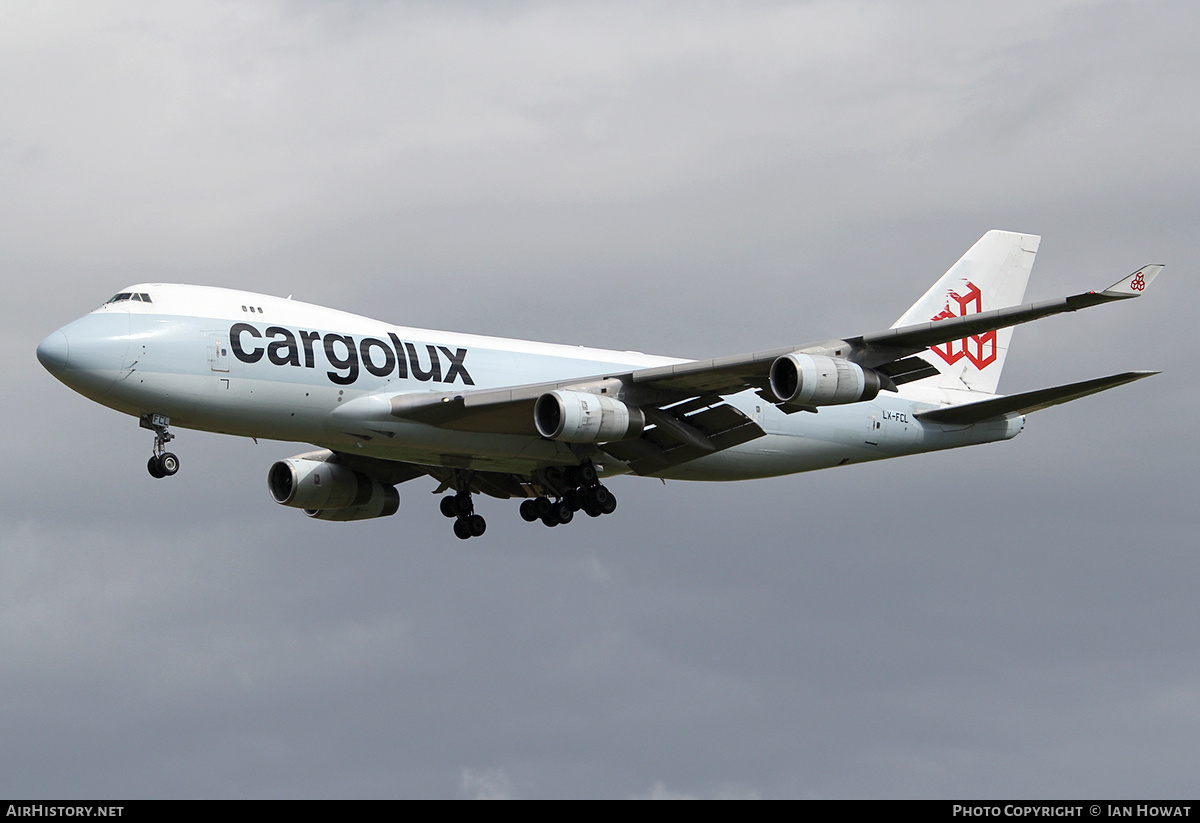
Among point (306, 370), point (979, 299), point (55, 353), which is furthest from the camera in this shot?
point (979, 299)

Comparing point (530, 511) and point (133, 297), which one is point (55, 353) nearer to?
point (133, 297)

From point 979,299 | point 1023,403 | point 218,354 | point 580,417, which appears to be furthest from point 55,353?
point 979,299

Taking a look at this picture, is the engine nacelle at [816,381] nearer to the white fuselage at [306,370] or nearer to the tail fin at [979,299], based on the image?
the white fuselage at [306,370]

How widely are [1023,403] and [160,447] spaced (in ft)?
81.7

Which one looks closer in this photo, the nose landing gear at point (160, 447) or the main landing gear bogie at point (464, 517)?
the nose landing gear at point (160, 447)

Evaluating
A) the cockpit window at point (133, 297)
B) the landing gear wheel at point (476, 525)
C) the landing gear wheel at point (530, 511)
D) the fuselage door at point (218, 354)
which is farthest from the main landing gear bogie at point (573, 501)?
the cockpit window at point (133, 297)

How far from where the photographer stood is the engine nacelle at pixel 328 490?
172 ft

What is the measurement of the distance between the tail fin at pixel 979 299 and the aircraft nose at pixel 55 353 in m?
27.6

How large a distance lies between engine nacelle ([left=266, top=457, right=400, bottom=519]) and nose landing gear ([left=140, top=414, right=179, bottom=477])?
9181mm

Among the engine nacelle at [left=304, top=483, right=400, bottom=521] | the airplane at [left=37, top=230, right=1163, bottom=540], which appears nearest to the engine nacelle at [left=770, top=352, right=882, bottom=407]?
the airplane at [left=37, top=230, right=1163, bottom=540]

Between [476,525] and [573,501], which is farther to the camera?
[476,525]

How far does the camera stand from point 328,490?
53.0 meters

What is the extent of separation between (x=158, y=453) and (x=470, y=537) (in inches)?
481

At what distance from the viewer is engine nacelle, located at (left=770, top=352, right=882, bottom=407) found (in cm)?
4322
